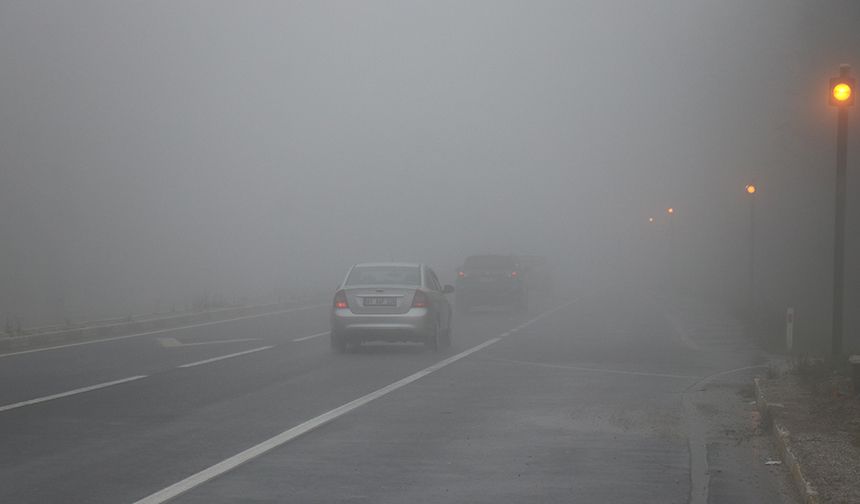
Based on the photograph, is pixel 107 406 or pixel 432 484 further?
pixel 107 406

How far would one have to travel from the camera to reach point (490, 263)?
1592 inches

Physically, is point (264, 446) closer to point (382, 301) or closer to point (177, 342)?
point (382, 301)

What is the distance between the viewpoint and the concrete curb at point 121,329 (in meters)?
23.4

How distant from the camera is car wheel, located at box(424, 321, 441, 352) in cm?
2214

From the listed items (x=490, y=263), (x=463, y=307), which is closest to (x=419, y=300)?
(x=463, y=307)

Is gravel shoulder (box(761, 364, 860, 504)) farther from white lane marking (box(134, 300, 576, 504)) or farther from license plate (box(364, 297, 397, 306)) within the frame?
license plate (box(364, 297, 397, 306))

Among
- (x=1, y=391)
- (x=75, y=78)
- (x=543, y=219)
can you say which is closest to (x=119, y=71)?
(x=75, y=78)

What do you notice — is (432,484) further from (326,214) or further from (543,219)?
(543,219)

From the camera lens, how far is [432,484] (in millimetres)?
9156

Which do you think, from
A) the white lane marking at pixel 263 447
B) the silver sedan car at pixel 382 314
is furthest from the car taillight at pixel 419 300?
the white lane marking at pixel 263 447

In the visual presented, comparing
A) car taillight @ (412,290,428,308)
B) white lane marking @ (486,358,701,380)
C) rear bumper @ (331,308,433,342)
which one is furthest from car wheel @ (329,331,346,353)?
white lane marking @ (486,358,701,380)

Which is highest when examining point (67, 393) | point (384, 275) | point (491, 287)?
point (384, 275)

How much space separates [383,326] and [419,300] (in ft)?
2.63

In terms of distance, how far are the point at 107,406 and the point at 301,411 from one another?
219 centimetres
